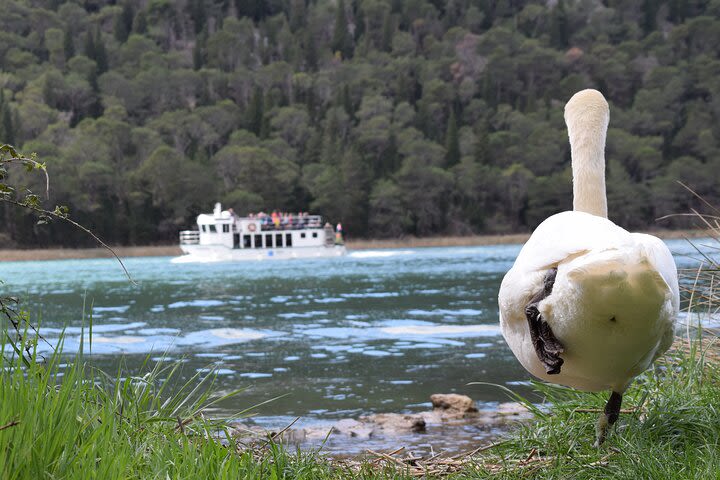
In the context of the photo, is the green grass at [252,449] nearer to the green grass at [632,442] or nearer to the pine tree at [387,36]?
the green grass at [632,442]

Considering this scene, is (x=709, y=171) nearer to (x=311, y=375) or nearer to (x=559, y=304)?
(x=311, y=375)

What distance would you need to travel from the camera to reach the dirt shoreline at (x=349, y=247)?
221 feet

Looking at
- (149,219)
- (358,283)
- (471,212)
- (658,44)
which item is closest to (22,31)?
(149,219)

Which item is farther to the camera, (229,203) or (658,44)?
(658,44)

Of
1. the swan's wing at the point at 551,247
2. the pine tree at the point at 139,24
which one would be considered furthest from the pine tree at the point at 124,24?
the swan's wing at the point at 551,247

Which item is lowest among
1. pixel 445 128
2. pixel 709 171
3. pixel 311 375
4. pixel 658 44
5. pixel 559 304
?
pixel 311 375

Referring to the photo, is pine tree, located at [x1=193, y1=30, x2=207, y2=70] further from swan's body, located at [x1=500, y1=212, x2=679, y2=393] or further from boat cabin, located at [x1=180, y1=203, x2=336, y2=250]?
swan's body, located at [x1=500, y1=212, x2=679, y2=393]

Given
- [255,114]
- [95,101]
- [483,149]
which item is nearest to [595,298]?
[483,149]

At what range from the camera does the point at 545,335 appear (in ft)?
10.2

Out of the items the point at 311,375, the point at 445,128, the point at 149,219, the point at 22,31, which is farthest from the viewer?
the point at 22,31

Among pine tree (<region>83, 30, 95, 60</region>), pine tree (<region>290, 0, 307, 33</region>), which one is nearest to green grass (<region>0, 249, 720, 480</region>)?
pine tree (<region>83, 30, 95, 60</region>)

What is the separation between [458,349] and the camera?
14.4m

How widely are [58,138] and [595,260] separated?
8189cm

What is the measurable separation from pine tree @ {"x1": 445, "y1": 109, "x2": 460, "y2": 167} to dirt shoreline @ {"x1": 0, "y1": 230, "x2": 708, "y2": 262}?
29.7 ft
